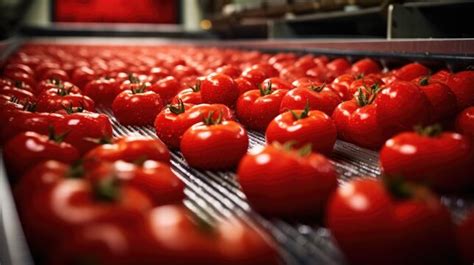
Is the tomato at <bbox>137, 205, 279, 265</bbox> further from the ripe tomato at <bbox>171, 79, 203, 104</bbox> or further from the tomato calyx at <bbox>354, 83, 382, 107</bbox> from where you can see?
the ripe tomato at <bbox>171, 79, 203, 104</bbox>

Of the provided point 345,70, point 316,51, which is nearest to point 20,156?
point 345,70

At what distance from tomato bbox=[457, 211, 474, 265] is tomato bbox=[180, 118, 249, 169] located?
77 cm

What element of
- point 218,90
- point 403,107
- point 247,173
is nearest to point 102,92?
point 218,90

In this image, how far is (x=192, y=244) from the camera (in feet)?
2.47

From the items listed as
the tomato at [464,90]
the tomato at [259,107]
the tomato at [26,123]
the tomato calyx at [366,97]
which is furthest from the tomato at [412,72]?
the tomato at [26,123]

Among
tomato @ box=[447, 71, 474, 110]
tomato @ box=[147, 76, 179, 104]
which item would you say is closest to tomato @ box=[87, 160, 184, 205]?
tomato @ box=[447, 71, 474, 110]

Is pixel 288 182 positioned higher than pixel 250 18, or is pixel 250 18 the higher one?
pixel 250 18

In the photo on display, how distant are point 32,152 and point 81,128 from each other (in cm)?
34

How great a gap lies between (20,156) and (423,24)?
3.36 meters

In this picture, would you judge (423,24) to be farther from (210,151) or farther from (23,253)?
(23,253)

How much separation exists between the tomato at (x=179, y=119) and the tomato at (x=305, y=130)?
25 centimetres

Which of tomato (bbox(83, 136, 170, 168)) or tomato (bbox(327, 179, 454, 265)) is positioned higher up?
tomato (bbox(83, 136, 170, 168))

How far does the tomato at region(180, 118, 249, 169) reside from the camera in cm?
163

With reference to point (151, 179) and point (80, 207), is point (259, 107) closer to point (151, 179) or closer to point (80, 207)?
point (151, 179)
